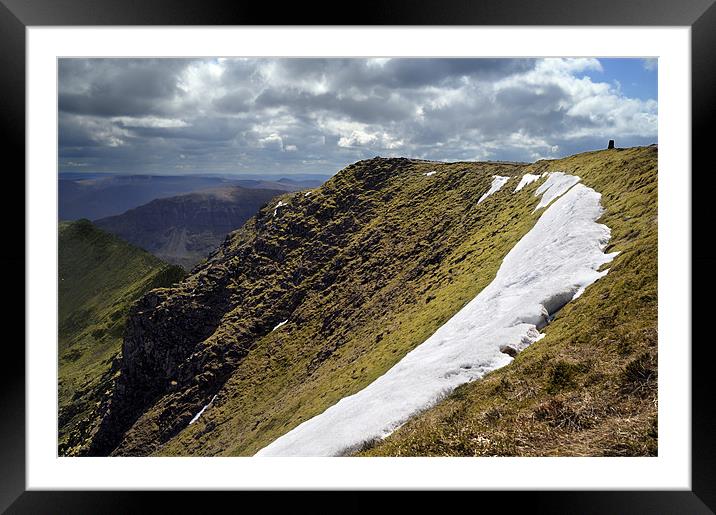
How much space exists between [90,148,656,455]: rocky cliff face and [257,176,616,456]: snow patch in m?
11.5

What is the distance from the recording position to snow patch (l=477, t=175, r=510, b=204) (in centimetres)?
5669

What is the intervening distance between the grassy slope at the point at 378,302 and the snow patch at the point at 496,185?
1869mm

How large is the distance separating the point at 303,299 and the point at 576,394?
70847mm

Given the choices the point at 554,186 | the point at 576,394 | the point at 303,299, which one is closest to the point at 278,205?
the point at 303,299

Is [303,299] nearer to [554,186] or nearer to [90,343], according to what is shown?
[554,186]

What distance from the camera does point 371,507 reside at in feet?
30.7

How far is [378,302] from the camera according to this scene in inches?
2298

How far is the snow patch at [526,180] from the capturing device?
149 feet

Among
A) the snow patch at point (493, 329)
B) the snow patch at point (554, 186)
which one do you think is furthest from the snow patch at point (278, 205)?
the snow patch at point (493, 329)

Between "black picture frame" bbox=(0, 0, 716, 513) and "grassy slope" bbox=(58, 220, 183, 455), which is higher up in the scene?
"black picture frame" bbox=(0, 0, 716, 513)

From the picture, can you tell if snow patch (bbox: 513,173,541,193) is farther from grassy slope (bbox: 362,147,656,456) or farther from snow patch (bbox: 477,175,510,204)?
grassy slope (bbox: 362,147,656,456)

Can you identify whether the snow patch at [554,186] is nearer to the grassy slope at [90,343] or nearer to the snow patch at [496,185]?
the snow patch at [496,185]

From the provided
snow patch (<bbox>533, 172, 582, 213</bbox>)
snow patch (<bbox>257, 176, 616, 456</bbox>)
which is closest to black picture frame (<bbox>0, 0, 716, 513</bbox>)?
snow patch (<bbox>257, 176, 616, 456</bbox>)
